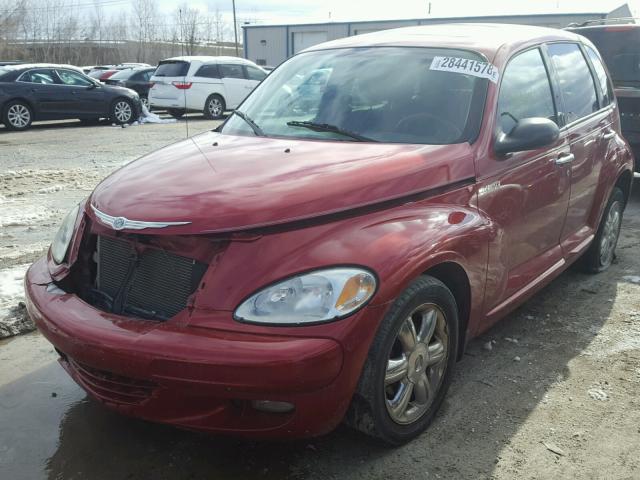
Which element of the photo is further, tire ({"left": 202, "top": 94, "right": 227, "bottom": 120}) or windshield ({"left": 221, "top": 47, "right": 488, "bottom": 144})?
tire ({"left": 202, "top": 94, "right": 227, "bottom": 120})

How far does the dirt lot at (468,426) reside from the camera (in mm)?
2682

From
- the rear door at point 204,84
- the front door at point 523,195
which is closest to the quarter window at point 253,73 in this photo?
the rear door at point 204,84

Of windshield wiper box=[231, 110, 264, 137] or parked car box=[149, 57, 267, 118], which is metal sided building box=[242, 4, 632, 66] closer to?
parked car box=[149, 57, 267, 118]

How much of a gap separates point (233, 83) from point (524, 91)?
51.7ft

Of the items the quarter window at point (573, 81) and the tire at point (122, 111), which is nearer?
the quarter window at point (573, 81)

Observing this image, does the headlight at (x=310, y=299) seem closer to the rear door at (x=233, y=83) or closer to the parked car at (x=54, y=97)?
the parked car at (x=54, y=97)

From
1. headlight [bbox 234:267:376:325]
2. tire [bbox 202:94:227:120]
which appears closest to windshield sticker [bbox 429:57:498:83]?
headlight [bbox 234:267:376:325]

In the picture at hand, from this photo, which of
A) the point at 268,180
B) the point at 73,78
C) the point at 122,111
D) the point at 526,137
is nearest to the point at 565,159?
the point at 526,137

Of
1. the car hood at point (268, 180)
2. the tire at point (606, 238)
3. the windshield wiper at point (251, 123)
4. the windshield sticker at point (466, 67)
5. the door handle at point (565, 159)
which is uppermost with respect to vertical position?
the windshield sticker at point (466, 67)

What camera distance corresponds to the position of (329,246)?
2.45m

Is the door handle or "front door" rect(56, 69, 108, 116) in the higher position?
the door handle

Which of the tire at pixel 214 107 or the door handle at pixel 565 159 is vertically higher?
the door handle at pixel 565 159

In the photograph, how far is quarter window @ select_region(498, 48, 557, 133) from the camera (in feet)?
11.4

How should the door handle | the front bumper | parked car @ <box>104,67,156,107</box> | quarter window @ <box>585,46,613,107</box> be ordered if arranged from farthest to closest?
parked car @ <box>104,67,156,107</box> → quarter window @ <box>585,46,613,107</box> → the door handle → the front bumper
